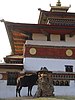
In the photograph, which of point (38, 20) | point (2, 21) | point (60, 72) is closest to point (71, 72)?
point (60, 72)

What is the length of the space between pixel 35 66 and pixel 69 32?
10.8ft

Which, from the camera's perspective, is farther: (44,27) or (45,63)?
(44,27)

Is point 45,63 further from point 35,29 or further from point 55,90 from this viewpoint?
point 35,29

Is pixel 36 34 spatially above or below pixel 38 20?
below

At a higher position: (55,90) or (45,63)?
(45,63)

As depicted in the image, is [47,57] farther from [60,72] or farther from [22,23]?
[22,23]

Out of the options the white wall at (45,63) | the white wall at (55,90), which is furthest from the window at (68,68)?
the white wall at (55,90)

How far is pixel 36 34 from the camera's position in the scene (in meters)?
20.1

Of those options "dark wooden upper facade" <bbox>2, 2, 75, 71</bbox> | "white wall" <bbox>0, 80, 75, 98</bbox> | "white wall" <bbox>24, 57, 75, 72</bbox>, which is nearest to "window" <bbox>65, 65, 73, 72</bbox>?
"white wall" <bbox>24, 57, 75, 72</bbox>

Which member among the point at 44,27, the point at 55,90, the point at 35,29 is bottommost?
the point at 55,90

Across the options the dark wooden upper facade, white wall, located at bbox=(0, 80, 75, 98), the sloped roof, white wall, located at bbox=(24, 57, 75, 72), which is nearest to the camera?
white wall, located at bbox=(0, 80, 75, 98)

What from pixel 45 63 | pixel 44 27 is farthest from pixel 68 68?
pixel 44 27

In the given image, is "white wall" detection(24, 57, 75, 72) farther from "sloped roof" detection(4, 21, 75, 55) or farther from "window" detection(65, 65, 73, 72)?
"sloped roof" detection(4, 21, 75, 55)

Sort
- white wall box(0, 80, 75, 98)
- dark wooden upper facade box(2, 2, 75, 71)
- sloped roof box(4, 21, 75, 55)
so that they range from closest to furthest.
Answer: white wall box(0, 80, 75, 98) → sloped roof box(4, 21, 75, 55) → dark wooden upper facade box(2, 2, 75, 71)
